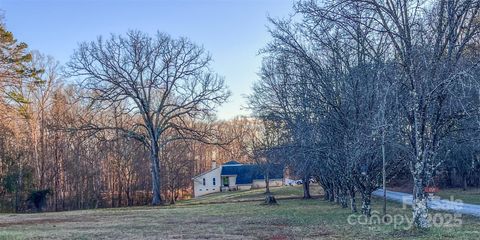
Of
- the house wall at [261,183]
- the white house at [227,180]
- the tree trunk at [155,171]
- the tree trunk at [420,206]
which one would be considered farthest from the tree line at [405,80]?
the white house at [227,180]

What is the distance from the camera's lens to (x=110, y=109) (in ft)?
105

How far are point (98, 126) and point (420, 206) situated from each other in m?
24.5

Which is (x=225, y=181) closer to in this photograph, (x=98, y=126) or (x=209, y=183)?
(x=209, y=183)

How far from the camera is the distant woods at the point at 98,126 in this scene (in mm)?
28906

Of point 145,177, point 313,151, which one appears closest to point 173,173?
point 145,177

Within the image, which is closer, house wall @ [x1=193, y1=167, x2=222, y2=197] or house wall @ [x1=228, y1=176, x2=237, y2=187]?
house wall @ [x1=193, y1=167, x2=222, y2=197]

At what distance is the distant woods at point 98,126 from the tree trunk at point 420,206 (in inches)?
730

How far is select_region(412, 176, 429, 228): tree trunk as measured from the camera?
32.5 feet

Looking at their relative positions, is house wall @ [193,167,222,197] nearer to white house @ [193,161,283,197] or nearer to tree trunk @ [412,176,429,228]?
white house @ [193,161,283,197]

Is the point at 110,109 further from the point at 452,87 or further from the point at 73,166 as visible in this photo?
the point at 452,87

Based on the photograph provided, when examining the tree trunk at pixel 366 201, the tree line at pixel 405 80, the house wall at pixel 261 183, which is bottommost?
the house wall at pixel 261 183

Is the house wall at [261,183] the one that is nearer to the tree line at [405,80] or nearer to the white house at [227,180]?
the white house at [227,180]

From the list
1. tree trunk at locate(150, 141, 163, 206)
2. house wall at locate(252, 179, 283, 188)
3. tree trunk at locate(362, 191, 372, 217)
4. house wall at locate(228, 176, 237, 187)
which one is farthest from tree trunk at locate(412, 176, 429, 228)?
house wall at locate(228, 176, 237, 187)

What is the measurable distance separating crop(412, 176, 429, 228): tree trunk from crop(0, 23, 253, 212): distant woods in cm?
1853
